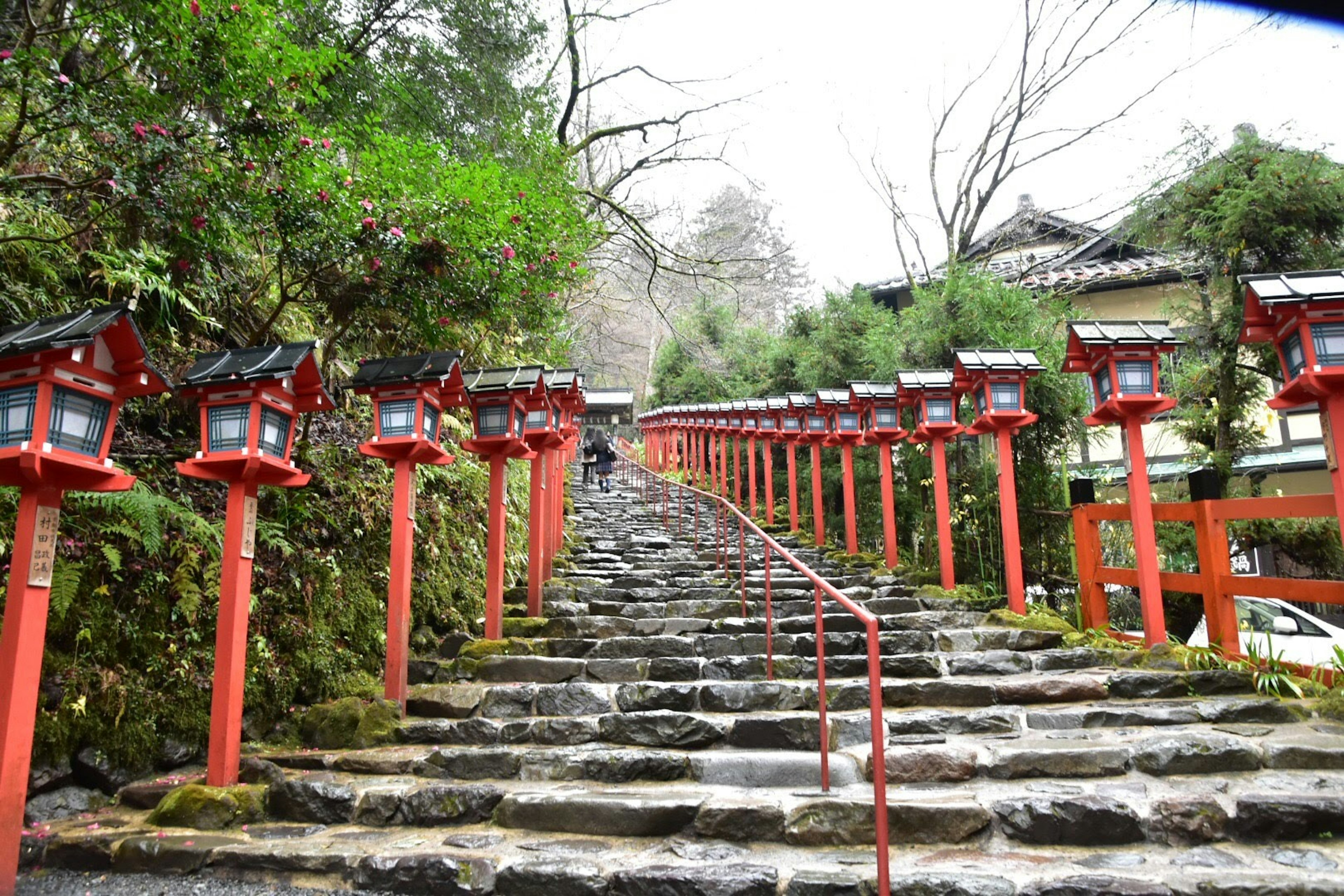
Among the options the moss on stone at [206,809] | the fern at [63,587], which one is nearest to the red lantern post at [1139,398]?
the moss on stone at [206,809]

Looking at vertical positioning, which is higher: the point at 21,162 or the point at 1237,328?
the point at 21,162

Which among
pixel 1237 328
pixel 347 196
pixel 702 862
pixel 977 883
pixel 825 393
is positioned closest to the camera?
pixel 977 883

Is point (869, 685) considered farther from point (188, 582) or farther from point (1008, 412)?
point (188, 582)

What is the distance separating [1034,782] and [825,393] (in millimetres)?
6562

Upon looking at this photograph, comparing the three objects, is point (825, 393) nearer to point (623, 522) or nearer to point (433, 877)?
point (623, 522)

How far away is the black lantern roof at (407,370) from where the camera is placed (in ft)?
17.6

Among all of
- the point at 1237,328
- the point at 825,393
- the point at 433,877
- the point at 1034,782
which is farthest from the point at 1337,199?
the point at 433,877

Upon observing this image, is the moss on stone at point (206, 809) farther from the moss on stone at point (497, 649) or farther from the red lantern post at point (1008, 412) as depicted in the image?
the red lantern post at point (1008, 412)

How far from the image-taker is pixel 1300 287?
464cm

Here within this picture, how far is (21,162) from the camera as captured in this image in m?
5.21

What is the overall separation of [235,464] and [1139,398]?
6.47 meters

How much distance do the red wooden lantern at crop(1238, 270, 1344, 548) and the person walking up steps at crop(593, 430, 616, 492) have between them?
15.1 m

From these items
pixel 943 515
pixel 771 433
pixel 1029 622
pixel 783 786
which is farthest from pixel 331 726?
pixel 771 433

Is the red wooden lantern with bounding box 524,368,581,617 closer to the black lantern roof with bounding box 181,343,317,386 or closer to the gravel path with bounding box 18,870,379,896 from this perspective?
the black lantern roof with bounding box 181,343,317,386
